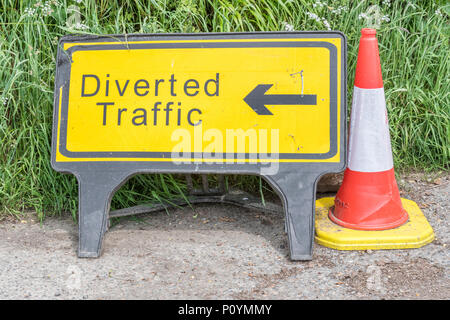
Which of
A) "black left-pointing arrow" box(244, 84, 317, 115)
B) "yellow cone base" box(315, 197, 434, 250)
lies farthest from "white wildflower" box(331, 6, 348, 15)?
"yellow cone base" box(315, 197, 434, 250)

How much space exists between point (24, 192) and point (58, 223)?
334 mm

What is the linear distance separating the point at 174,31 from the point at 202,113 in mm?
976

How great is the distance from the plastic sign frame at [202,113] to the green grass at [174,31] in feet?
1.62

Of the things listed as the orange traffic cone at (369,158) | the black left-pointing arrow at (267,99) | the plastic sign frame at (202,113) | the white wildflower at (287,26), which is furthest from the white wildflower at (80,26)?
the orange traffic cone at (369,158)

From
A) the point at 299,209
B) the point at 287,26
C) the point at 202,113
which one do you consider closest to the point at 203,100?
the point at 202,113

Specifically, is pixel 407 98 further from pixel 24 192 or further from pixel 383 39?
pixel 24 192

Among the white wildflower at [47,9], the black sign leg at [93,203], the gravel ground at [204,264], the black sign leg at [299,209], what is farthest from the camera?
the white wildflower at [47,9]

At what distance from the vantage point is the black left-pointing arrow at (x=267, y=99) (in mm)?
3406

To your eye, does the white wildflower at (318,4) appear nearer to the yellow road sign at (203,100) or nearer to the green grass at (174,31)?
the green grass at (174,31)

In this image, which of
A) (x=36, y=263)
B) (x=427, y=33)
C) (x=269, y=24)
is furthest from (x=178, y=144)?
(x=427, y=33)

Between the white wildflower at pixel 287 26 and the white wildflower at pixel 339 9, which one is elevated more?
the white wildflower at pixel 339 9

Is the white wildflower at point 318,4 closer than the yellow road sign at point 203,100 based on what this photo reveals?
No

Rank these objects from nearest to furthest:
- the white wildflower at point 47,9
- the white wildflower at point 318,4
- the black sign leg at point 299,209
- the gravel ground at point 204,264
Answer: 1. the gravel ground at point 204,264
2. the black sign leg at point 299,209
3. the white wildflower at point 47,9
4. the white wildflower at point 318,4

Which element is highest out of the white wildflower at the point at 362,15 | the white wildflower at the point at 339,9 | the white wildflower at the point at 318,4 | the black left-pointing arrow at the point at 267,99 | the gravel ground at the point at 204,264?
the white wildflower at the point at 318,4
